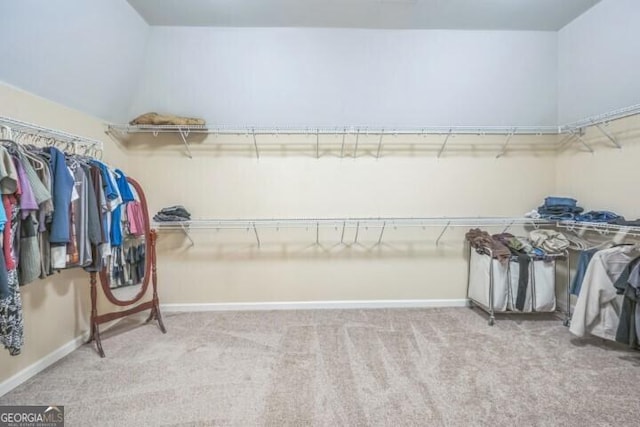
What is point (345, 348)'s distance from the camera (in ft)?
7.92

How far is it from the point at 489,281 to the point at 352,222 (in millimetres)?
1434

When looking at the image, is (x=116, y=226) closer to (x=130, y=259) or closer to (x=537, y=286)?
(x=130, y=259)

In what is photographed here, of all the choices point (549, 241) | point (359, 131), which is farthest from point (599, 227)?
point (359, 131)

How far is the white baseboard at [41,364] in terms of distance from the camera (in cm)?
191

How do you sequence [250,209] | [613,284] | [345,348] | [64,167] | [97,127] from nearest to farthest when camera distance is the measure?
[64,167], [613,284], [345,348], [97,127], [250,209]

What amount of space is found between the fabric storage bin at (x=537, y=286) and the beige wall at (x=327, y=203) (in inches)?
21.8

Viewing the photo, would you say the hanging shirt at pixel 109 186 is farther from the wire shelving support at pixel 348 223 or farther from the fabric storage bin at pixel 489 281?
the fabric storage bin at pixel 489 281

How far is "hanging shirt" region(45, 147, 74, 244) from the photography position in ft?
5.76

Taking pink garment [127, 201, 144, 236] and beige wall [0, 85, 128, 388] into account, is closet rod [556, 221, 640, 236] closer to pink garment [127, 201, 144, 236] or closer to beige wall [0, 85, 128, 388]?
pink garment [127, 201, 144, 236]

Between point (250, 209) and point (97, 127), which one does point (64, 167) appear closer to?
point (97, 127)

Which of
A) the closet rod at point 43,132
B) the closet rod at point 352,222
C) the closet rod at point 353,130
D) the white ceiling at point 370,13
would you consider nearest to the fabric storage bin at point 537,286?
the closet rod at point 352,222

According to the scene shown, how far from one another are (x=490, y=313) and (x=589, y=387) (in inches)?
37.8

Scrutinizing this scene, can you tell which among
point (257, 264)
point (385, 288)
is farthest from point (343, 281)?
point (257, 264)

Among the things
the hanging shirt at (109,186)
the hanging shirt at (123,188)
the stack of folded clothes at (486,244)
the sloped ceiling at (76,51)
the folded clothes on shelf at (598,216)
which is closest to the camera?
the sloped ceiling at (76,51)
